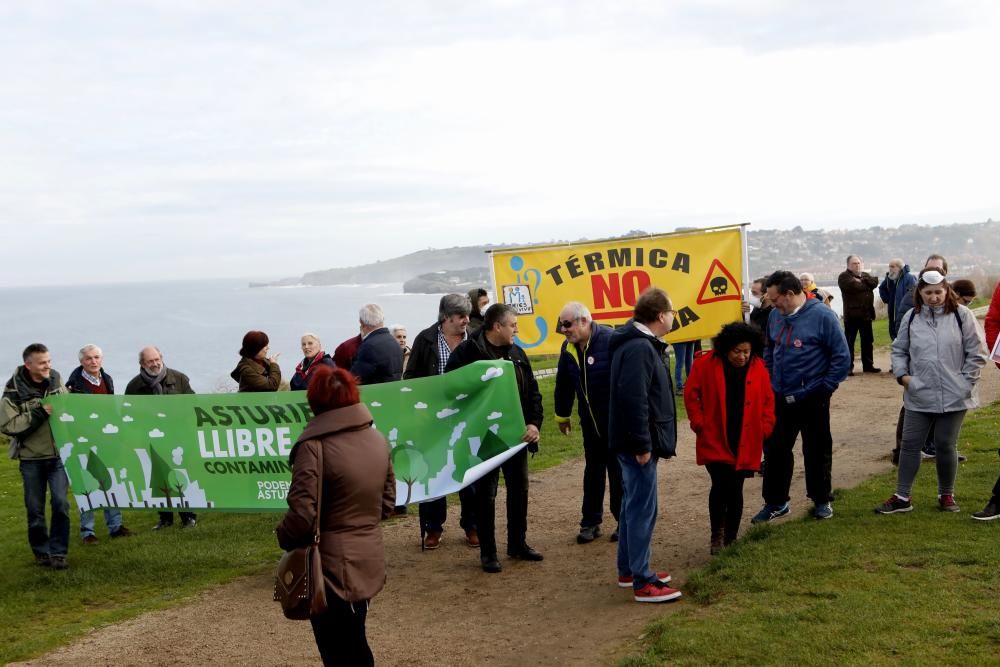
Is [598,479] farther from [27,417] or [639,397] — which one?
[27,417]

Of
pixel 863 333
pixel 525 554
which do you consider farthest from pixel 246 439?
pixel 863 333

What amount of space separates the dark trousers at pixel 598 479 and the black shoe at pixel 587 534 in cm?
4

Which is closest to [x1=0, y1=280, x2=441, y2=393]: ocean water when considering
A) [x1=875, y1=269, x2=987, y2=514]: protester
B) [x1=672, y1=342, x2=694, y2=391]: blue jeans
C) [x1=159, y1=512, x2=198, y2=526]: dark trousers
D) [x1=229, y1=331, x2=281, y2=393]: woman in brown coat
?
[x1=672, y1=342, x2=694, y2=391]: blue jeans

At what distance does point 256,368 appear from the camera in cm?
950

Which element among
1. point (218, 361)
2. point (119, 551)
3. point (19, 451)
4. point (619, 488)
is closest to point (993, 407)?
point (619, 488)

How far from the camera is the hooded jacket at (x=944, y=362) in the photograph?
7.55m

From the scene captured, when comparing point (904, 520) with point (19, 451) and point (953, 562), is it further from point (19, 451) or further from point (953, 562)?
point (19, 451)

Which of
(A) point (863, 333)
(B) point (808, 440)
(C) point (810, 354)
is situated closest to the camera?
(C) point (810, 354)

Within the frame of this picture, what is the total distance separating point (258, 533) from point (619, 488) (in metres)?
3.95

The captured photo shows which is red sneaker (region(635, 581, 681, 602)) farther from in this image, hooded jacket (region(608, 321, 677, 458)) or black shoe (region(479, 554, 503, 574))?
black shoe (region(479, 554, 503, 574))

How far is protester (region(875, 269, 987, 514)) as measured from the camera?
7.56m

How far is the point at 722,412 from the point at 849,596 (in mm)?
1634

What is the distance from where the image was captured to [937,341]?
762 cm

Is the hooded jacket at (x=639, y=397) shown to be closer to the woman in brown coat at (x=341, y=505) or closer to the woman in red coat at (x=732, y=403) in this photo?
the woman in red coat at (x=732, y=403)
